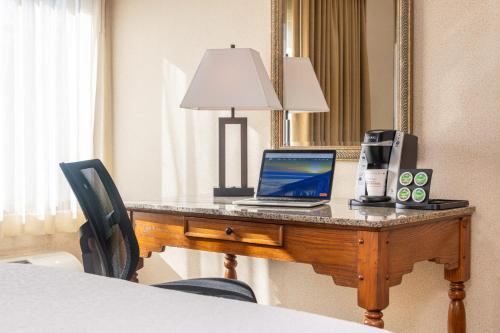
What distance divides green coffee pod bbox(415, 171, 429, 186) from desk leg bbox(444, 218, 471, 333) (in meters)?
0.28

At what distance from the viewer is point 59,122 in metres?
3.64

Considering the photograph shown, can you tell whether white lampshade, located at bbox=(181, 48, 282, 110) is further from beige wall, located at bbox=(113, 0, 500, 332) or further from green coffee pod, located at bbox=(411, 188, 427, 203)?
green coffee pod, located at bbox=(411, 188, 427, 203)

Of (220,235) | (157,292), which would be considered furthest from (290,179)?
(157,292)

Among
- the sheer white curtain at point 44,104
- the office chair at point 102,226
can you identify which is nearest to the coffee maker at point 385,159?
the office chair at point 102,226

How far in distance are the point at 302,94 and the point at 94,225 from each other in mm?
1254

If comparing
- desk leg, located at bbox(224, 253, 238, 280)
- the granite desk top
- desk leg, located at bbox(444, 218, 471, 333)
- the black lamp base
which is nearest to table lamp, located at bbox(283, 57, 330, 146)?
the black lamp base

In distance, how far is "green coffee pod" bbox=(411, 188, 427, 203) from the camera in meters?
2.22

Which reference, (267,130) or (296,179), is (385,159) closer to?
(296,179)

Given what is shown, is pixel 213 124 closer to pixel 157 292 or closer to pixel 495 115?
pixel 495 115

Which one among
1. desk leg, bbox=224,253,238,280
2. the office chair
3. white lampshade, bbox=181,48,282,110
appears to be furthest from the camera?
desk leg, bbox=224,253,238,280

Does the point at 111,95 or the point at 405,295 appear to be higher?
the point at 111,95

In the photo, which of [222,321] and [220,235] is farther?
[220,235]

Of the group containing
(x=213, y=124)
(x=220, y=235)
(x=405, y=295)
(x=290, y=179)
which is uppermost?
(x=213, y=124)

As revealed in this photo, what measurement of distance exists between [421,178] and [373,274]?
18.2 inches
